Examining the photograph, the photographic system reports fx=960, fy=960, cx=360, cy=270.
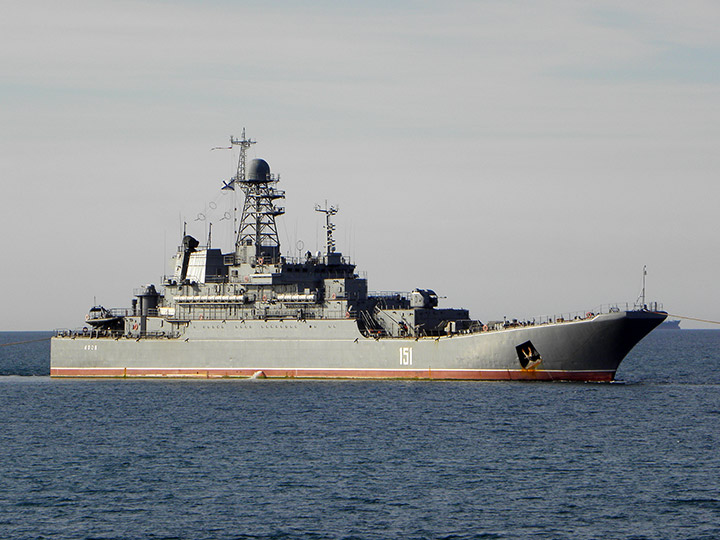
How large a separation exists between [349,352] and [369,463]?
2345 cm

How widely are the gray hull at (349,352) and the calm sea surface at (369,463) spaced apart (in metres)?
1.57

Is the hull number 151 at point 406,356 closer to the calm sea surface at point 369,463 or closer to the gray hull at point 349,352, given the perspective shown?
the gray hull at point 349,352

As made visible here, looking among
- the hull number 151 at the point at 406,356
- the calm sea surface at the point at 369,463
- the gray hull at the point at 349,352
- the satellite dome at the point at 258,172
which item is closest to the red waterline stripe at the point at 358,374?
the gray hull at the point at 349,352

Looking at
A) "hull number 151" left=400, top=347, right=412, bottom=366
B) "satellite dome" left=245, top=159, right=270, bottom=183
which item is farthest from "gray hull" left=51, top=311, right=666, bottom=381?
"satellite dome" left=245, top=159, right=270, bottom=183

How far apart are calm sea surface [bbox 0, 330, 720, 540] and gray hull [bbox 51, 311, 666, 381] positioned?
1.57m

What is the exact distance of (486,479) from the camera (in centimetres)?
3180

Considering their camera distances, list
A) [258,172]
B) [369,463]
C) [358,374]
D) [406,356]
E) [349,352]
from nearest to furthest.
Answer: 1. [369,463]
2. [406,356]
3. [358,374]
4. [349,352]
5. [258,172]

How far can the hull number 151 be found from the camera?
56.2 meters

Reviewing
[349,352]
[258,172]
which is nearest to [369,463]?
[349,352]

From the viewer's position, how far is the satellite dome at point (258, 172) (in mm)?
64250

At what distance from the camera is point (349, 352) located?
5762 cm

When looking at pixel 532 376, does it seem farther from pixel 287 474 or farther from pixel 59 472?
pixel 59 472

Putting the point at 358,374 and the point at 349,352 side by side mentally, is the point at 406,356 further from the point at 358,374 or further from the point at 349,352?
the point at 349,352

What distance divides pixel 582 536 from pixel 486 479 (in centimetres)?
653
